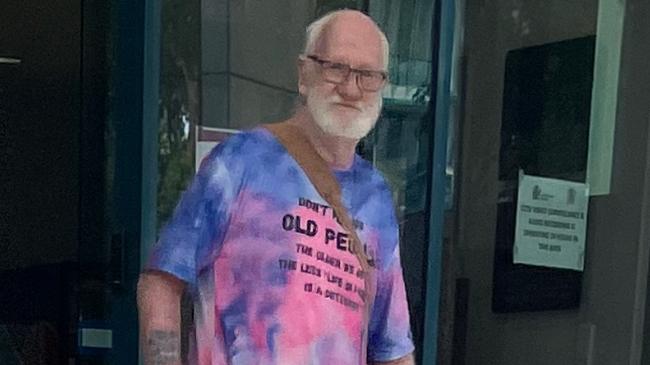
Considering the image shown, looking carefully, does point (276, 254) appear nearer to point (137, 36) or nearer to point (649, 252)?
point (137, 36)

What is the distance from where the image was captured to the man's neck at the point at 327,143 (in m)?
2.27

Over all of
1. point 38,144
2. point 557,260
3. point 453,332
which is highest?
point 38,144

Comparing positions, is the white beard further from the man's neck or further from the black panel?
the black panel

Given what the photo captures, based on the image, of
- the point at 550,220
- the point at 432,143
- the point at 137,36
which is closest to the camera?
the point at 137,36

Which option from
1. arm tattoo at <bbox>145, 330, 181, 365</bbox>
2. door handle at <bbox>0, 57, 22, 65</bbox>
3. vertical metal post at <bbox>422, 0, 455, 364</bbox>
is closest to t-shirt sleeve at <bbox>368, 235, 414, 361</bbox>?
vertical metal post at <bbox>422, 0, 455, 364</bbox>

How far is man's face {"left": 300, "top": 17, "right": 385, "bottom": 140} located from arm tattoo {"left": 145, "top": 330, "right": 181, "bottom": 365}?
0.55 metres

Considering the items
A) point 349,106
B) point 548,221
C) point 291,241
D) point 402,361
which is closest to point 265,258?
point 291,241

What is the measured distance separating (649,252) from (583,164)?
319 millimetres

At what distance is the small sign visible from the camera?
7.21 feet

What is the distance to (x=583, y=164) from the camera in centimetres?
304

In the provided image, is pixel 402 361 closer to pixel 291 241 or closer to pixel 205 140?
pixel 291 241

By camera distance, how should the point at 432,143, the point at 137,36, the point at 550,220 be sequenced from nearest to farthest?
1. the point at 137,36
2. the point at 432,143
3. the point at 550,220

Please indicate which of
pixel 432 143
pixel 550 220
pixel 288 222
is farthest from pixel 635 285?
pixel 288 222

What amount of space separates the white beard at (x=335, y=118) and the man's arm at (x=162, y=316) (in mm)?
463
